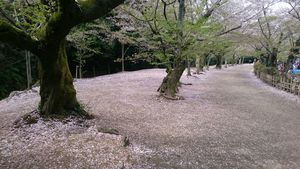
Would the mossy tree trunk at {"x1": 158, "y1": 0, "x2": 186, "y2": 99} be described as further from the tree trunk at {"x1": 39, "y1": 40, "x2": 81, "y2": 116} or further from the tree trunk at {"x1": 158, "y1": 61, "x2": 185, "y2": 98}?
the tree trunk at {"x1": 39, "y1": 40, "x2": 81, "y2": 116}

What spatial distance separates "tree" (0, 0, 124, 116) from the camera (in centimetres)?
416

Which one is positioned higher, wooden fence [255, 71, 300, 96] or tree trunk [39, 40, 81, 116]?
tree trunk [39, 40, 81, 116]

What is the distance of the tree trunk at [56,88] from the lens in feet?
18.5

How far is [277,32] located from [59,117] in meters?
18.6

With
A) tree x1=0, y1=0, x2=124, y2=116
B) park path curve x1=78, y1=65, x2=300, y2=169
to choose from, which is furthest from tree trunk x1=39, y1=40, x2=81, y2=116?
park path curve x1=78, y1=65, x2=300, y2=169

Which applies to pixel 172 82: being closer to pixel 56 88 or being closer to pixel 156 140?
pixel 156 140

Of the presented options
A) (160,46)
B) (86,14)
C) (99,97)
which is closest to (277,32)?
(160,46)

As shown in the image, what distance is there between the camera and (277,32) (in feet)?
65.5

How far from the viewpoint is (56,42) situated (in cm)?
503

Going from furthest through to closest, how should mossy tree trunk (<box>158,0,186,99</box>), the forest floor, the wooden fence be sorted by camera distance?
1. the wooden fence
2. mossy tree trunk (<box>158,0,186,99</box>)
3. the forest floor

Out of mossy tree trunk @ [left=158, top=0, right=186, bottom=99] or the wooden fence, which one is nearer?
mossy tree trunk @ [left=158, top=0, right=186, bottom=99]

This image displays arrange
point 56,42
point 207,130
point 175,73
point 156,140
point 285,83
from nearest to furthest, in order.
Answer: point 56,42 < point 156,140 < point 207,130 < point 175,73 < point 285,83

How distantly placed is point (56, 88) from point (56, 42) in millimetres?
1255

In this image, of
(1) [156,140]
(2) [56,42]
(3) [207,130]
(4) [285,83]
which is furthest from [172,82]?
(4) [285,83]
